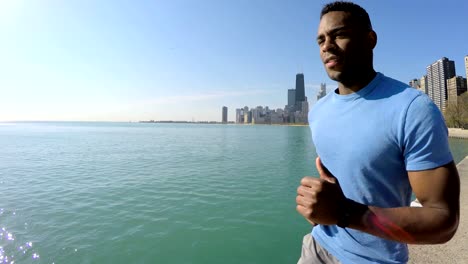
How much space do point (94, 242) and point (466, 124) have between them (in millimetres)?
108680

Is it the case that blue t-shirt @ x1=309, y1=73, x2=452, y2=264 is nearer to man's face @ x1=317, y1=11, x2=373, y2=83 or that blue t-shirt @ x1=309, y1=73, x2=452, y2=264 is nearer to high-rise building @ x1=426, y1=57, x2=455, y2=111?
man's face @ x1=317, y1=11, x2=373, y2=83

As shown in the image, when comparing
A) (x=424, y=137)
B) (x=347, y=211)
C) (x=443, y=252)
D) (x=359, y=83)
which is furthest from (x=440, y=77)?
(x=347, y=211)

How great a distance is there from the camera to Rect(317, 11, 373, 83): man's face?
1.77 metres

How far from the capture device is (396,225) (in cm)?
129

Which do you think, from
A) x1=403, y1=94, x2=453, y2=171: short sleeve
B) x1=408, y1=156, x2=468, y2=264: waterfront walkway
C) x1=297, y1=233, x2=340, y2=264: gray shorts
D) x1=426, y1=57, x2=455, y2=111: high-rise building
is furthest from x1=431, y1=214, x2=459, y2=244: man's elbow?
x1=426, y1=57, x2=455, y2=111: high-rise building

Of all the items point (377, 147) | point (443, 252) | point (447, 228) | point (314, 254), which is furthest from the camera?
point (443, 252)

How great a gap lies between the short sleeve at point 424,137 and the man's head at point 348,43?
50 cm

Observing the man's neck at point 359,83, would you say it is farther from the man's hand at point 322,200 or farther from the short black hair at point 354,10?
the man's hand at point 322,200

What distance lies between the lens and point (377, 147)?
4.99 feet

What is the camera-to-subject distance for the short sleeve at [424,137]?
1.26 metres

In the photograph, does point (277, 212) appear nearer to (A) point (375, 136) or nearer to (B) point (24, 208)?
(A) point (375, 136)

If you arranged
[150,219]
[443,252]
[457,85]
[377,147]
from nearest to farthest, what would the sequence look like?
1. [377,147]
2. [443,252]
3. [150,219]
4. [457,85]

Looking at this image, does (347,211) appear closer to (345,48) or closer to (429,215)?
(429,215)

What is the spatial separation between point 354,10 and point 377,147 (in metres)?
1.00
